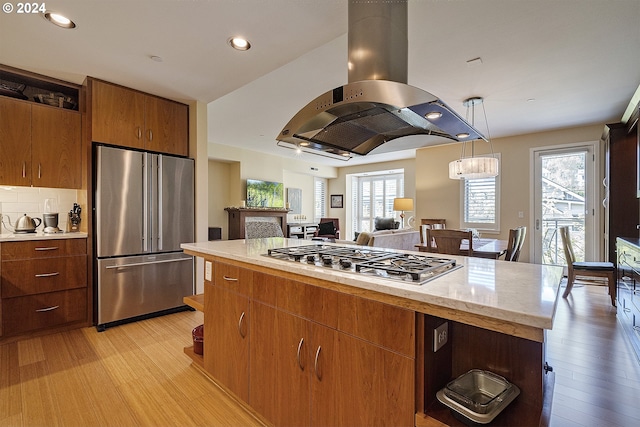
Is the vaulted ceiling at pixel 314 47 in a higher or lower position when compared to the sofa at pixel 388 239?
higher

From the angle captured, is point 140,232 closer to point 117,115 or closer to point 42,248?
point 42,248

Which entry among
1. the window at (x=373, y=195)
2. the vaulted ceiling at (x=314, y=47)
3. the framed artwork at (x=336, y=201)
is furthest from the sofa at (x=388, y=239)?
the framed artwork at (x=336, y=201)

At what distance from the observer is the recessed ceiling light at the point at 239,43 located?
2314 mm

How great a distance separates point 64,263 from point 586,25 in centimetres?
488

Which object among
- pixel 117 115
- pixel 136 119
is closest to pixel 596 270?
pixel 136 119

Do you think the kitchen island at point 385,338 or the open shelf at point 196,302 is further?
the open shelf at point 196,302

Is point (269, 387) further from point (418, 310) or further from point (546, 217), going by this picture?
point (546, 217)

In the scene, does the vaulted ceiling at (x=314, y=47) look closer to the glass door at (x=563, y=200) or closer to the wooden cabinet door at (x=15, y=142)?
the wooden cabinet door at (x=15, y=142)

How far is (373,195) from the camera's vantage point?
30.2 ft

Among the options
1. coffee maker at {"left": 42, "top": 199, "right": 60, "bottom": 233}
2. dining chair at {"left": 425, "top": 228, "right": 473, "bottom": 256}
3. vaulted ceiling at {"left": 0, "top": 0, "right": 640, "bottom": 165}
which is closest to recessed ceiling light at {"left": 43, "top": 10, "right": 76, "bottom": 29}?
vaulted ceiling at {"left": 0, "top": 0, "right": 640, "bottom": 165}

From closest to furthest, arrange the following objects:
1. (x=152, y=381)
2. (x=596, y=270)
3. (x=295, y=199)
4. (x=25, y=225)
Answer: (x=152, y=381)
(x=25, y=225)
(x=596, y=270)
(x=295, y=199)

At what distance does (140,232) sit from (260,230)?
1267mm

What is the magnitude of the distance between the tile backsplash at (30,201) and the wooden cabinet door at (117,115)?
0.65 m

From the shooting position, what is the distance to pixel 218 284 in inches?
75.4
